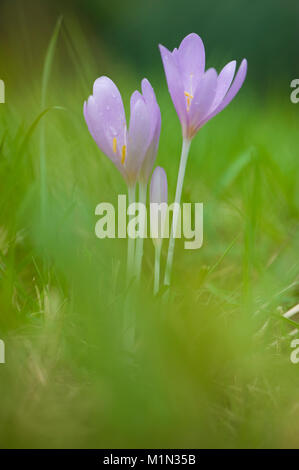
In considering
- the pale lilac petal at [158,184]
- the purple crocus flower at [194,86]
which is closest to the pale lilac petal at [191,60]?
the purple crocus flower at [194,86]

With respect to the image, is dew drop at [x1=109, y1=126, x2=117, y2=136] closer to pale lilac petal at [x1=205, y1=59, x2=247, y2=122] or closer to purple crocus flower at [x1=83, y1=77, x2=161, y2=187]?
purple crocus flower at [x1=83, y1=77, x2=161, y2=187]

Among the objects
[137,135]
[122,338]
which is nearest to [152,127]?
Answer: [137,135]

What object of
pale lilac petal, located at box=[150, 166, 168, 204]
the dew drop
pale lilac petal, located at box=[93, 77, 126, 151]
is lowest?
pale lilac petal, located at box=[150, 166, 168, 204]

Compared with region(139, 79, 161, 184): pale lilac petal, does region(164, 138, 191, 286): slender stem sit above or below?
below

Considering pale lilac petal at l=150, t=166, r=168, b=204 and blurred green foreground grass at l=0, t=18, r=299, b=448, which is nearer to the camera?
blurred green foreground grass at l=0, t=18, r=299, b=448

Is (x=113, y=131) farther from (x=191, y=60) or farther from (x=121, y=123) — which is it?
(x=191, y=60)

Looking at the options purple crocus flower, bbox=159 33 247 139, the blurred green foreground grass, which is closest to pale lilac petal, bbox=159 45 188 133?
purple crocus flower, bbox=159 33 247 139

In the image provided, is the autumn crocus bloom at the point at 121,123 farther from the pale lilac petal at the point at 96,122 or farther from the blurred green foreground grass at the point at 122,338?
the blurred green foreground grass at the point at 122,338

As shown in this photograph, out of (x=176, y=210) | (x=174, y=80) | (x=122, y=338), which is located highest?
(x=174, y=80)
